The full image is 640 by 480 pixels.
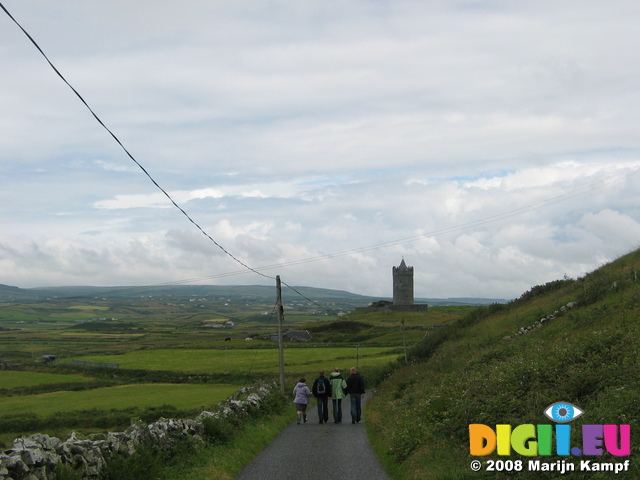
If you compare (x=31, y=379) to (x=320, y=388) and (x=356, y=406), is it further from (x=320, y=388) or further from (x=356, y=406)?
(x=356, y=406)

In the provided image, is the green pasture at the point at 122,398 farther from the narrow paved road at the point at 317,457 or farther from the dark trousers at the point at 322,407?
the narrow paved road at the point at 317,457

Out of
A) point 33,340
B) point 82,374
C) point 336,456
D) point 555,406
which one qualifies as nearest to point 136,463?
point 336,456

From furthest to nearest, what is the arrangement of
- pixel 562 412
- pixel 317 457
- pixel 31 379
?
pixel 31 379
pixel 317 457
pixel 562 412

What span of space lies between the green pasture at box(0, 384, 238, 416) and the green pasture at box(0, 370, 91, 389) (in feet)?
26.0

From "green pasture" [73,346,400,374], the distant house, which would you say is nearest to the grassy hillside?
"green pasture" [73,346,400,374]

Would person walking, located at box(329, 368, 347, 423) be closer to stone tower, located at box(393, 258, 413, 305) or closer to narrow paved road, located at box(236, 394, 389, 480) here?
narrow paved road, located at box(236, 394, 389, 480)

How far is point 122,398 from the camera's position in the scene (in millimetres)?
49250

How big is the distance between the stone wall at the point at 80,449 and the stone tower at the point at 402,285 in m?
137

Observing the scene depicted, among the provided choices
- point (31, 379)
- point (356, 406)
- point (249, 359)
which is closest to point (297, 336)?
point (249, 359)

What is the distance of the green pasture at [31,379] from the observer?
62525 millimetres

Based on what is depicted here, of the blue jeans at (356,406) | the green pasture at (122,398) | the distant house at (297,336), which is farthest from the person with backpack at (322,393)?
the distant house at (297,336)

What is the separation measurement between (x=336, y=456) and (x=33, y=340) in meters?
143

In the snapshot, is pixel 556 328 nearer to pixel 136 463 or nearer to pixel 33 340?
pixel 136 463

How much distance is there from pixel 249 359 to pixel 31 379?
2468cm
